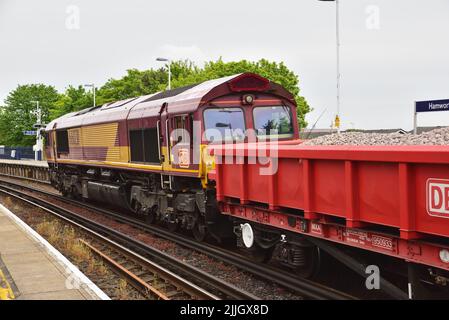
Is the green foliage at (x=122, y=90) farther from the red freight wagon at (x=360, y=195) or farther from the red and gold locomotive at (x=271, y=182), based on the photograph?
the red freight wagon at (x=360, y=195)

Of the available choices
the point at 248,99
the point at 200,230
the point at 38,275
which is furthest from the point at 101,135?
the point at 38,275

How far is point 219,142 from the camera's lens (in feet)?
39.0

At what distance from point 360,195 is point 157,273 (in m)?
5.14

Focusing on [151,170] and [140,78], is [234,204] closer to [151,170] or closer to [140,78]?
[151,170]

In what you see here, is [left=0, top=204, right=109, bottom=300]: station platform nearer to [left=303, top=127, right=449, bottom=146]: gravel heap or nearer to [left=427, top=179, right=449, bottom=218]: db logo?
[left=303, top=127, right=449, bottom=146]: gravel heap

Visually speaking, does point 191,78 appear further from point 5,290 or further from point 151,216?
point 5,290

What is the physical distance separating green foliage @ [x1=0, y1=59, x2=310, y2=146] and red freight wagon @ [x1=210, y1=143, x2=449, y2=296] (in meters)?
42.6

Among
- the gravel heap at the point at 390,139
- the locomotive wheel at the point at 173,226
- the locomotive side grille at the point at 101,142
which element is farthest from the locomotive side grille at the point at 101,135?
the gravel heap at the point at 390,139

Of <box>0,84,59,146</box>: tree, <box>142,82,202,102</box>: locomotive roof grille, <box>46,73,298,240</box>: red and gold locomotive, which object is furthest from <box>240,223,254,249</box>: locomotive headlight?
<box>0,84,59,146</box>: tree

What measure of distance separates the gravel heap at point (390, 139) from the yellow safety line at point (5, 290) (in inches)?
210

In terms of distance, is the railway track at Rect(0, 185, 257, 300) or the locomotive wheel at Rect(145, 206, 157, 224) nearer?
the railway track at Rect(0, 185, 257, 300)

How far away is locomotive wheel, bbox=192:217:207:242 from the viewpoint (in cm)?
1262

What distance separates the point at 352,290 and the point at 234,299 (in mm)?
1904
